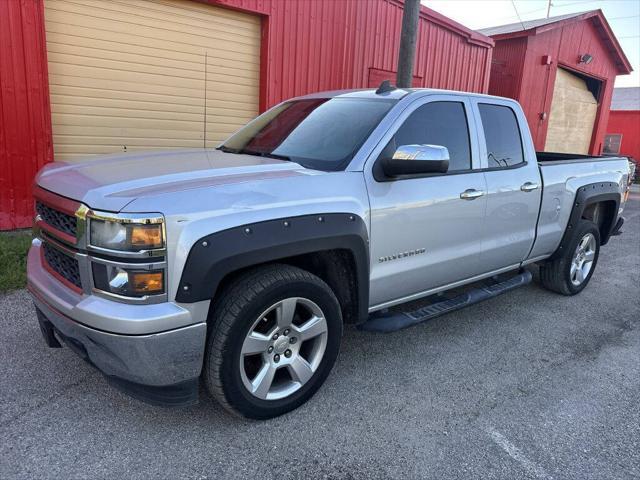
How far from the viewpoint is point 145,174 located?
2770mm

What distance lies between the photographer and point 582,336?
174 inches

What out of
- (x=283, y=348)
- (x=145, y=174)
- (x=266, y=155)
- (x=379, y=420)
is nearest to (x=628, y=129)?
(x=266, y=155)

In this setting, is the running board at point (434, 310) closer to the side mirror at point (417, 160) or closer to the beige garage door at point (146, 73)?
the side mirror at point (417, 160)

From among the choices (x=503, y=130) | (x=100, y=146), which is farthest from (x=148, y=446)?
(x=100, y=146)

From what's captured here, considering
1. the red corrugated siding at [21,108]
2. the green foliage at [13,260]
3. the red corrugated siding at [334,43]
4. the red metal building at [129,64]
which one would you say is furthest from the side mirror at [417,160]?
the red corrugated siding at [334,43]

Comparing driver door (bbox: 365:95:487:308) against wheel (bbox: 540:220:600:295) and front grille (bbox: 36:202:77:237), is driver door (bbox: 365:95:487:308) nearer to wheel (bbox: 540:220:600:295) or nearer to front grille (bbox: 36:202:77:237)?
wheel (bbox: 540:220:600:295)

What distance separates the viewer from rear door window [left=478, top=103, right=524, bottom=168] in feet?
13.6

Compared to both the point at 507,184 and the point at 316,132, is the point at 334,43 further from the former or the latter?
the point at 316,132

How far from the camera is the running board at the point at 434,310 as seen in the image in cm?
346

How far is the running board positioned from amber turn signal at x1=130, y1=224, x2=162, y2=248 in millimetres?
1596

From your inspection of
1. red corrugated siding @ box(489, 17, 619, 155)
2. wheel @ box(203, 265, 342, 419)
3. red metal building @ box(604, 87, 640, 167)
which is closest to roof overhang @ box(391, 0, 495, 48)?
red corrugated siding @ box(489, 17, 619, 155)

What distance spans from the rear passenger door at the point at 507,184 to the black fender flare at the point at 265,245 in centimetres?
146

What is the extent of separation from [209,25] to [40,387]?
6062 millimetres

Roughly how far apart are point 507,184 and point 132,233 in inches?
118
